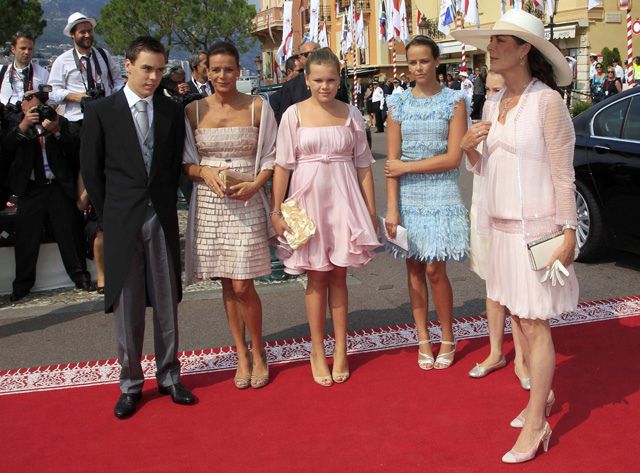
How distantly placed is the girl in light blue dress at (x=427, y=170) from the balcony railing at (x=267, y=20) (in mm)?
53217

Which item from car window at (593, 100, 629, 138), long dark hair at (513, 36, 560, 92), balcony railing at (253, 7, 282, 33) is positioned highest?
balcony railing at (253, 7, 282, 33)

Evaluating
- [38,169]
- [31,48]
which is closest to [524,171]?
[38,169]

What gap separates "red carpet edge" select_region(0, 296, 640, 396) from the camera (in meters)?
4.71

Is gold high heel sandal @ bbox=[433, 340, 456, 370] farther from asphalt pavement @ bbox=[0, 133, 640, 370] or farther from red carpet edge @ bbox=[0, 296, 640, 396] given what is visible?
asphalt pavement @ bbox=[0, 133, 640, 370]

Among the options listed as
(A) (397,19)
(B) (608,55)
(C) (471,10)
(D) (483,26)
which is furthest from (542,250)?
(D) (483,26)

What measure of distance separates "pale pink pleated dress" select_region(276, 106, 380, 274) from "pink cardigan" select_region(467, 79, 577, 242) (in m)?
1.16

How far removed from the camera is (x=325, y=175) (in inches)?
169

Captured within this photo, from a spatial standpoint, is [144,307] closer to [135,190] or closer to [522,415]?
[135,190]

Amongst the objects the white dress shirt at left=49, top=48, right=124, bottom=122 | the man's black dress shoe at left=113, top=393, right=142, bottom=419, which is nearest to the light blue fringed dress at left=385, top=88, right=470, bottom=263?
the man's black dress shoe at left=113, top=393, right=142, bottom=419

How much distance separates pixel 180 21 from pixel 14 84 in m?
49.0

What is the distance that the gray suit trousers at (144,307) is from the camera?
13.4 feet

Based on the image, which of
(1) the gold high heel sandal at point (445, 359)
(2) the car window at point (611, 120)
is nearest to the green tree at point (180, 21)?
(2) the car window at point (611, 120)

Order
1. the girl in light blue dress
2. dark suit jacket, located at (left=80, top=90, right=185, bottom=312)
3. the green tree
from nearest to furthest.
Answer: dark suit jacket, located at (left=80, top=90, right=185, bottom=312) < the girl in light blue dress < the green tree

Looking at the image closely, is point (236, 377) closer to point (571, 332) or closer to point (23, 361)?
point (23, 361)
